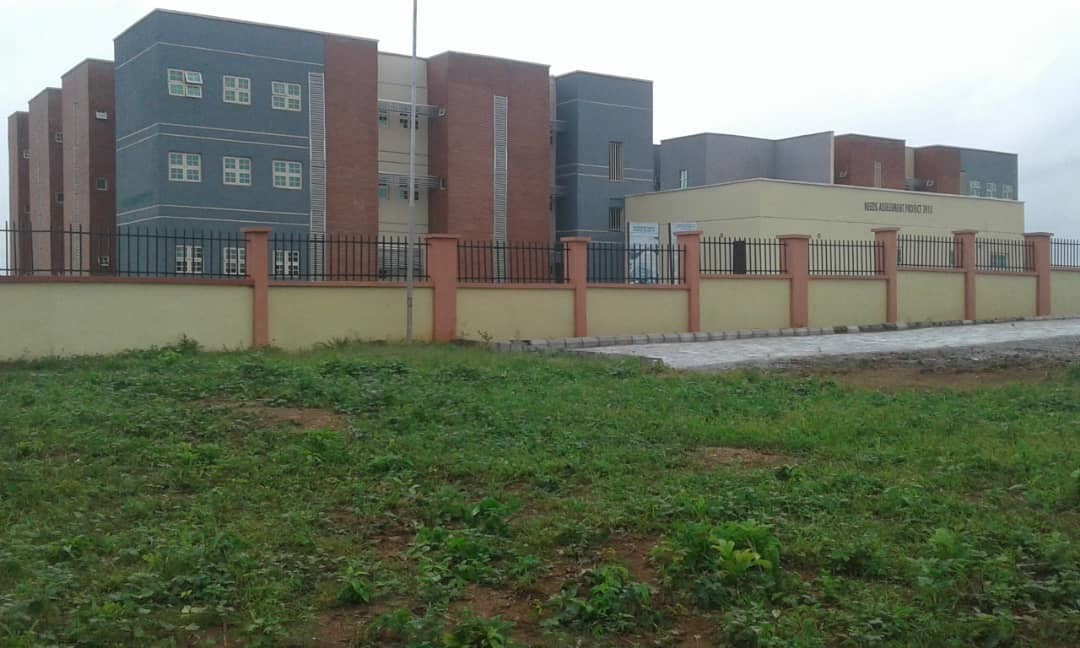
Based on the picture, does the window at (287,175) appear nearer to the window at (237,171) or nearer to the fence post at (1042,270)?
the window at (237,171)

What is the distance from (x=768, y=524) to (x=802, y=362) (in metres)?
11.5

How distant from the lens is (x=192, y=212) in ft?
132

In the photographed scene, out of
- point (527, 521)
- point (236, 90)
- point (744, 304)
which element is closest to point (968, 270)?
point (744, 304)

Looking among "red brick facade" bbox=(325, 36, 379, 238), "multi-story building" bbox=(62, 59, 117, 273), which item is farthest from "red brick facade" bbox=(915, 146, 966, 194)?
"multi-story building" bbox=(62, 59, 117, 273)

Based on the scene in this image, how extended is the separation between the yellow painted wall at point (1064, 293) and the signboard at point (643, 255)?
11391 millimetres

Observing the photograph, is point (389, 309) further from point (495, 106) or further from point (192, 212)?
point (495, 106)

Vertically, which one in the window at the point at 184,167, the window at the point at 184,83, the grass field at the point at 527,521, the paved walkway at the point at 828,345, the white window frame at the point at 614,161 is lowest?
the grass field at the point at 527,521

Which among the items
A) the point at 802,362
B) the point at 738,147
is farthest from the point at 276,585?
the point at 738,147

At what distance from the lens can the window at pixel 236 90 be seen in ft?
133

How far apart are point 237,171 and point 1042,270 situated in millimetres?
28641

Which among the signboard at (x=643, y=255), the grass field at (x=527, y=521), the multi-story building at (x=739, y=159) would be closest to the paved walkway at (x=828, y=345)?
the signboard at (x=643, y=255)

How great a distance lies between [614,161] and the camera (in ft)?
167

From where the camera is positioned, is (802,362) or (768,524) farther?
(802,362)

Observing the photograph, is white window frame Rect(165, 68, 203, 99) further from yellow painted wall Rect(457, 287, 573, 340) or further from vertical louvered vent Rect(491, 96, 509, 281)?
yellow painted wall Rect(457, 287, 573, 340)
